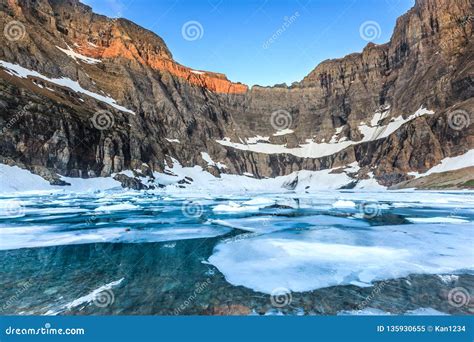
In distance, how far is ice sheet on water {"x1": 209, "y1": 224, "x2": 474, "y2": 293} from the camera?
12.5 m

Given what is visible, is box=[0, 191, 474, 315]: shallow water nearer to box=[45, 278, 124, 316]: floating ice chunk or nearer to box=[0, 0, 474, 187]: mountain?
box=[45, 278, 124, 316]: floating ice chunk

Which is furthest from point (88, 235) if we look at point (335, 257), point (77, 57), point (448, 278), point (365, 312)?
point (77, 57)

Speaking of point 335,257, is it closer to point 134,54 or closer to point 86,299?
point 86,299

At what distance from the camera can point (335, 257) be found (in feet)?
50.6

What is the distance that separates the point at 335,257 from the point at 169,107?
151 metres

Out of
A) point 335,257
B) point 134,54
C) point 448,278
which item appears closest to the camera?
point 448,278

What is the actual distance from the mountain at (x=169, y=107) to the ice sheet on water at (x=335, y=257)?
76.9m

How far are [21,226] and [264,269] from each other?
21.4 metres

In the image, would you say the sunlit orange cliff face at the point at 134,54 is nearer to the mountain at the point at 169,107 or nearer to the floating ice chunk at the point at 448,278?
the mountain at the point at 169,107

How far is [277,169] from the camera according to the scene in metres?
187

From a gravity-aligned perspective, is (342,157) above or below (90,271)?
above

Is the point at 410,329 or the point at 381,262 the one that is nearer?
the point at 410,329

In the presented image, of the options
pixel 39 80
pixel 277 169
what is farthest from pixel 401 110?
pixel 39 80

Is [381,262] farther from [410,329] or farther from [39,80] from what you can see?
[39,80]
